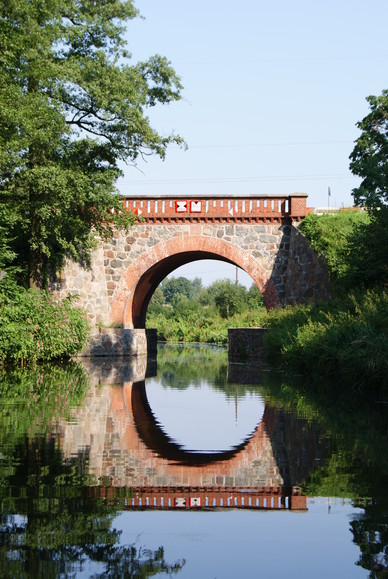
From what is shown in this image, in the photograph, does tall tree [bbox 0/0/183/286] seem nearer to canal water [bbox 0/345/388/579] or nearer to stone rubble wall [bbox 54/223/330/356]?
stone rubble wall [bbox 54/223/330/356]

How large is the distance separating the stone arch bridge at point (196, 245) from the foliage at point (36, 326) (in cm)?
247

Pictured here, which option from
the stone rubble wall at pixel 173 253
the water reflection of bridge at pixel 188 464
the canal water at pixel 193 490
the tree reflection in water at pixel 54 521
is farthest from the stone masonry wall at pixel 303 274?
the tree reflection in water at pixel 54 521

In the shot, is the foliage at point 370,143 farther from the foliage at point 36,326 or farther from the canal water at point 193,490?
the canal water at point 193,490

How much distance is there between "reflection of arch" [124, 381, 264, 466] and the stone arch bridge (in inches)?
650

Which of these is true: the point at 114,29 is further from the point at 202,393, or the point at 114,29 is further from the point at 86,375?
the point at 202,393

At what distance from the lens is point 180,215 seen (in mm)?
26703

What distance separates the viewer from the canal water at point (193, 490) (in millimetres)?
3609

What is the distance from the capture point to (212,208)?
26672mm

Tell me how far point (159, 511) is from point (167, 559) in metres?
0.95

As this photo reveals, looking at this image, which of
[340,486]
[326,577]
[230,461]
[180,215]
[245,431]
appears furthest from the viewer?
[180,215]

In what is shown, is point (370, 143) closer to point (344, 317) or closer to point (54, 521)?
point (344, 317)

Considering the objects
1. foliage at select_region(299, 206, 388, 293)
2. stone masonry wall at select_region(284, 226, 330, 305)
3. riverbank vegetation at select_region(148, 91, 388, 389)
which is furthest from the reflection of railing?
stone masonry wall at select_region(284, 226, 330, 305)

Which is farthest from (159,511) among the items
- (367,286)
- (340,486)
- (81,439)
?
(367,286)

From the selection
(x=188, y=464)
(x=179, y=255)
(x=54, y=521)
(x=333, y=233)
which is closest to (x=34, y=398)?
(x=188, y=464)
